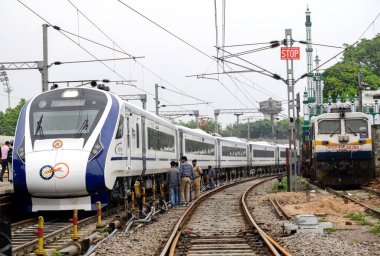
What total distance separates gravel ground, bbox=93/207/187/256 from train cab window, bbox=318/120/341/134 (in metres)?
11.8

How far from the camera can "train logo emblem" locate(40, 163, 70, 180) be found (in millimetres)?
14648

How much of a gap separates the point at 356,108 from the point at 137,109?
151 ft

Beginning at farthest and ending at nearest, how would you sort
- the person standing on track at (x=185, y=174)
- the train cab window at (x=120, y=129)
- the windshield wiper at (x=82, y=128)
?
the person standing on track at (x=185, y=174) < the train cab window at (x=120, y=129) < the windshield wiper at (x=82, y=128)

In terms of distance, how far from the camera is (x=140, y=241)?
12359mm

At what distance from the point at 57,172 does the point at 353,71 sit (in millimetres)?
64735

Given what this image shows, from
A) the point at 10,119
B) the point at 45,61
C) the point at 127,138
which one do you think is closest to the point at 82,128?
the point at 127,138

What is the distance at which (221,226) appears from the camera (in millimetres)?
14859

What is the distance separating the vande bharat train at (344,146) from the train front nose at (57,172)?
529 inches

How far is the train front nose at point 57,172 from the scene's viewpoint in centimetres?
1468

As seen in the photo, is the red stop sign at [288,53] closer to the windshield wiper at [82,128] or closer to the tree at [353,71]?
the windshield wiper at [82,128]

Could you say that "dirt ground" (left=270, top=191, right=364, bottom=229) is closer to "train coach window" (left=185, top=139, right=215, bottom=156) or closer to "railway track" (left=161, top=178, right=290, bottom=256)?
"railway track" (left=161, top=178, right=290, bottom=256)

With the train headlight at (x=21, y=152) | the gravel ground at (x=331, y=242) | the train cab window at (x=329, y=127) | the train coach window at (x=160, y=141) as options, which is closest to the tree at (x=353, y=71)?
the train cab window at (x=329, y=127)

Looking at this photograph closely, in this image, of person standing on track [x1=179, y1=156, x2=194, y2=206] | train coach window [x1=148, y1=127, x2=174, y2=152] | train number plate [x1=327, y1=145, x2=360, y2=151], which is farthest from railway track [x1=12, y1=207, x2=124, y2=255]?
train number plate [x1=327, y1=145, x2=360, y2=151]

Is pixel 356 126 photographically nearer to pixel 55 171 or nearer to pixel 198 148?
pixel 198 148
